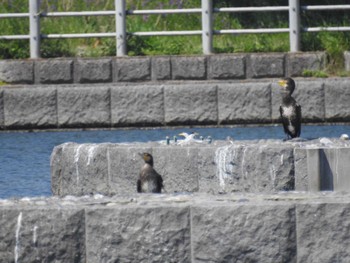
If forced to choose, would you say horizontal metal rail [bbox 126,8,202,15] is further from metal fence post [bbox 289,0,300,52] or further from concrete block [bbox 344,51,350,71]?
concrete block [bbox 344,51,350,71]

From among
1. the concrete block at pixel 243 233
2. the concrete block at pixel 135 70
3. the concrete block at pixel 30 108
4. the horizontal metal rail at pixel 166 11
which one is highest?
the horizontal metal rail at pixel 166 11

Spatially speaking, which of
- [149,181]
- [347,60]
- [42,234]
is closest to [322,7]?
[347,60]

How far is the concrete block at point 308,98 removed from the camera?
16.0 m

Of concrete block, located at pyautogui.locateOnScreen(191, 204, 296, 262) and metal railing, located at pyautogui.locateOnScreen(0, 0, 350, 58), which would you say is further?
metal railing, located at pyautogui.locateOnScreen(0, 0, 350, 58)

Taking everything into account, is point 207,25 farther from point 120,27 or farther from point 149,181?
point 149,181

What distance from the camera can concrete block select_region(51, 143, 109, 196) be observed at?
1027 cm

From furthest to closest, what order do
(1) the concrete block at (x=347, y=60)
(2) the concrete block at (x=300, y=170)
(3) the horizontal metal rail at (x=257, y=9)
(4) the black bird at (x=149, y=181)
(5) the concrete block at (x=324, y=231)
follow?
(3) the horizontal metal rail at (x=257, y=9) < (1) the concrete block at (x=347, y=60) < (2) the concrete block at (x=300, y=170) < (4) the black bird at (x=149, y=181) < (5) the concrete block at (x=324, y=231)

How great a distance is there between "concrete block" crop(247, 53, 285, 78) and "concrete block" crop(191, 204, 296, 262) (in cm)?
1013

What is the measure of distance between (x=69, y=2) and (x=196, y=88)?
3.48 m

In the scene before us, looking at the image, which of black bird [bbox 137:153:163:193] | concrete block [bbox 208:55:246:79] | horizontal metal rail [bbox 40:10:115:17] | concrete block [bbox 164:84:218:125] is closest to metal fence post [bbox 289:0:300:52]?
concrete block [bbox 208:55:246:79]

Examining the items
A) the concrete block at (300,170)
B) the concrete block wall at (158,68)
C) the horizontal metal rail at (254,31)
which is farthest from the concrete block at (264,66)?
the concrete block at (300,170)

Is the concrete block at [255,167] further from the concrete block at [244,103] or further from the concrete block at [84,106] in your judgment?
the concrete block at [84,106]

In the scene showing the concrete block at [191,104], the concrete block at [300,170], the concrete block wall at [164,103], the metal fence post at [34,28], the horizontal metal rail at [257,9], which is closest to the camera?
the concrete block at [300,170]

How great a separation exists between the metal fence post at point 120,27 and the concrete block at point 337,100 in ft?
9.04
